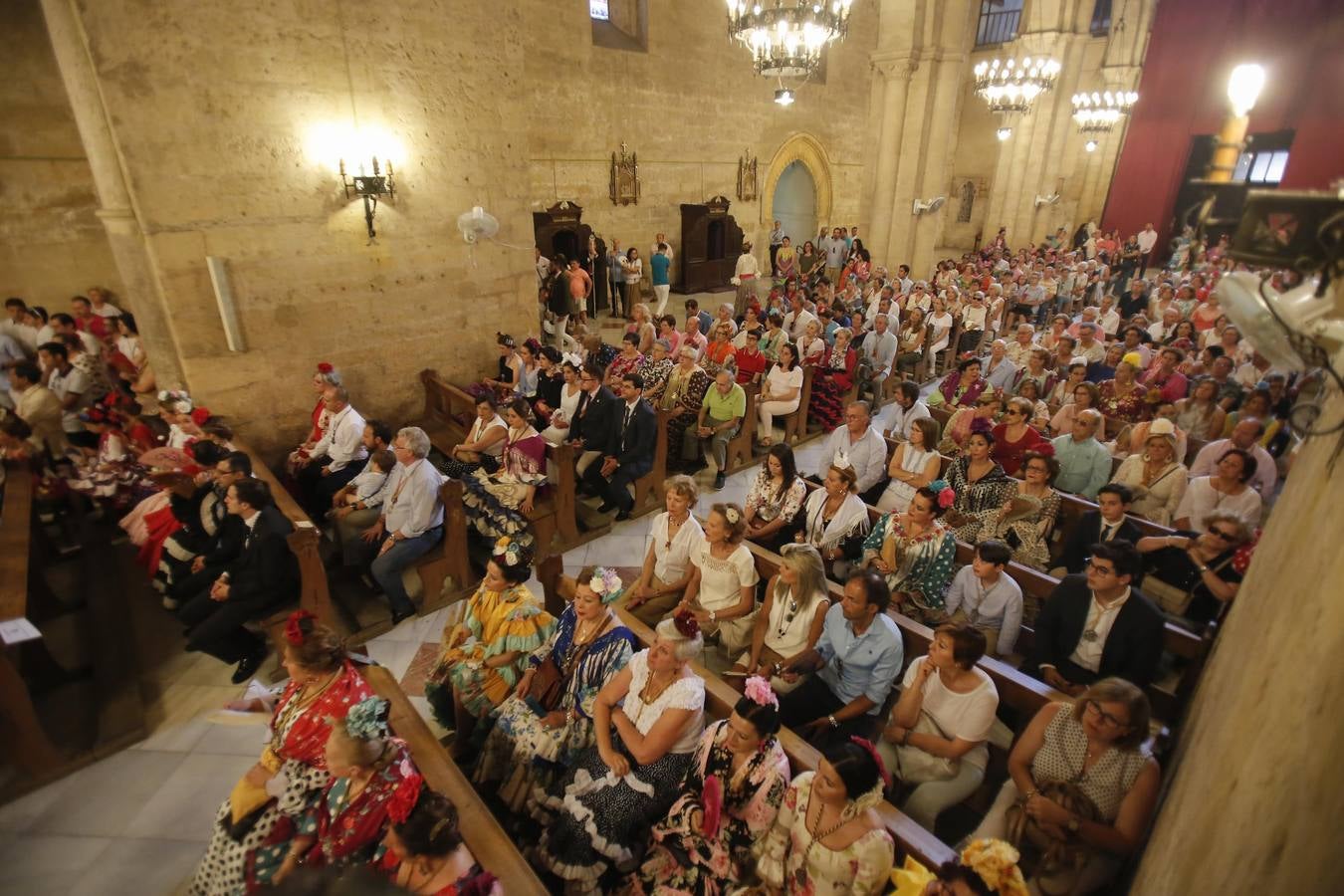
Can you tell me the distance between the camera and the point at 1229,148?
4.82 feet

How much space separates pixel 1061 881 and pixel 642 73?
1353 centimetres

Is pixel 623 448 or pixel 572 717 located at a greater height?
pixel 623 448

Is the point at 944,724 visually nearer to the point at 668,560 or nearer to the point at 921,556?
the point at 921,556

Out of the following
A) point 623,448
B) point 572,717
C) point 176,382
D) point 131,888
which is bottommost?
point 131,888

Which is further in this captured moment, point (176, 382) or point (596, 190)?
point (596, 190)

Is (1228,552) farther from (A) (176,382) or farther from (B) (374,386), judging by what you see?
(A) (176,382)

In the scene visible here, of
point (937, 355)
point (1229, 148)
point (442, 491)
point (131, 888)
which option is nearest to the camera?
point (1229, 148)

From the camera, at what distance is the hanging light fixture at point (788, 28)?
22.7ft


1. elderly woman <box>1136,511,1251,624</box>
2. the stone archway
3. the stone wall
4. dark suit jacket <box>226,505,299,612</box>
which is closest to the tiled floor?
dark suit jacket <box>226,505,299,612</box>

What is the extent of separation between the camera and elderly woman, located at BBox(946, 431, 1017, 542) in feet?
14.3

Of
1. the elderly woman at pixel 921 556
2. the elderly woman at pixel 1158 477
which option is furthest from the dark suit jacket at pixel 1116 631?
the elderly woman at pixel 1158 477

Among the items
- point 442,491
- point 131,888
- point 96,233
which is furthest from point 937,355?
point 96,233

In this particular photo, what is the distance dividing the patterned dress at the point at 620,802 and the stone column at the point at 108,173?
4.88 meters

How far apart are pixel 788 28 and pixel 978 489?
550 cm
